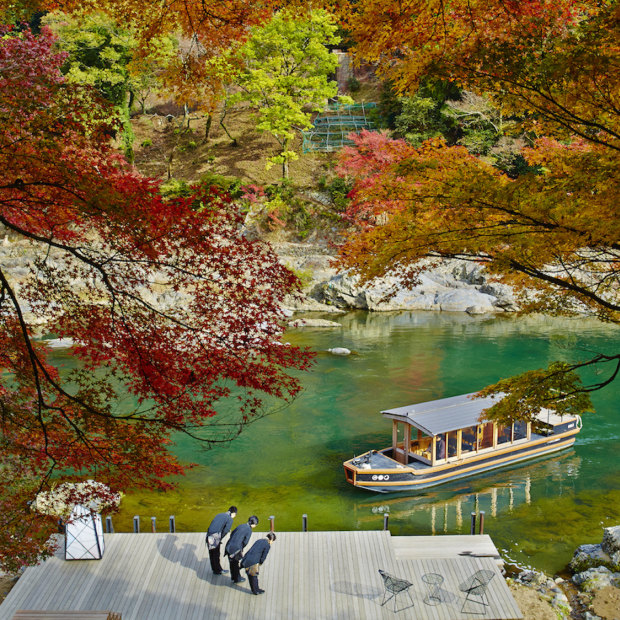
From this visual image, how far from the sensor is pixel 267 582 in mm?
6688

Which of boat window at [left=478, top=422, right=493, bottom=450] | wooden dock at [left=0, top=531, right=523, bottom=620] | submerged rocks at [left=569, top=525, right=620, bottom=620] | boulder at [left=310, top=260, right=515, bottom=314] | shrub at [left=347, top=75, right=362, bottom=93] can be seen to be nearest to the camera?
wooden dock at [left=0, top=531, right=523, bottom=620]

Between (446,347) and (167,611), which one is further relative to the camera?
(446,347)

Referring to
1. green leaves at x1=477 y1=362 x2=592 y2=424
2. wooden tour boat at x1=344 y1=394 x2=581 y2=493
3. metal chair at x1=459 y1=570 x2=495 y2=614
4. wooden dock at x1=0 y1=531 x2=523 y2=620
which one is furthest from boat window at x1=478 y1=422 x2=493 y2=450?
green leaves at x1=477 y1=362 x2=592 y2=424

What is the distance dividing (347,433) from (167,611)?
25.2 ft

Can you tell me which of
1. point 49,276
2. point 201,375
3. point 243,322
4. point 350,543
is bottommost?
point 350,543

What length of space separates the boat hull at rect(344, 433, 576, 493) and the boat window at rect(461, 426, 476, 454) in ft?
1.00

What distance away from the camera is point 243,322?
16.6ft

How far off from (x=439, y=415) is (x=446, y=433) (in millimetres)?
397

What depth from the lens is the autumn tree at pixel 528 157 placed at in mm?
4316

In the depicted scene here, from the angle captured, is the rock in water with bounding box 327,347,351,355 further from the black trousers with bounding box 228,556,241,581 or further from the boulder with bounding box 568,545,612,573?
the black trousers with bounding box 228,556,241,581

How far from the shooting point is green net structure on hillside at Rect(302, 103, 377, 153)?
1388 inches

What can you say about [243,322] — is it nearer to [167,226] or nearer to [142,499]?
[167,226]

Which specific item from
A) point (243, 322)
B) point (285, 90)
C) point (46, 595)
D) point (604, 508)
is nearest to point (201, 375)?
point (243, 322)

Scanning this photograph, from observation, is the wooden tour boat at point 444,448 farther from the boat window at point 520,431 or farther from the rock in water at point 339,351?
the rock in water at point 339,351
